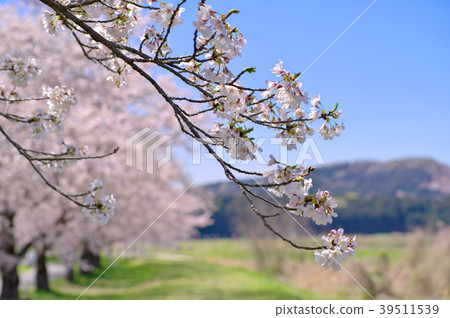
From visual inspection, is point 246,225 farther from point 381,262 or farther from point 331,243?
point 331,243

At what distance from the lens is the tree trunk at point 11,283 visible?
9999 millimetres

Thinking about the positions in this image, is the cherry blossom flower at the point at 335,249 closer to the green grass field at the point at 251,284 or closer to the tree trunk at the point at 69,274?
the green grass field at the point at 251,284

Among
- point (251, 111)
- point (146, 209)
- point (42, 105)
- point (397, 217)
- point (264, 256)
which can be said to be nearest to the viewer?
point (251, 111)

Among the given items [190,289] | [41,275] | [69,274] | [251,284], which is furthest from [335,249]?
[69,274]

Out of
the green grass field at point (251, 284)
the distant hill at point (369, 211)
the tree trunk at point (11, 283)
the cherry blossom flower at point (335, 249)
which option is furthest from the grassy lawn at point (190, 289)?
the cherry blossom flower at point (335, 249)

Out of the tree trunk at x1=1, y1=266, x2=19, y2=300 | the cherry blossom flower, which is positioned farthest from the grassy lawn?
the cherry blossom flower

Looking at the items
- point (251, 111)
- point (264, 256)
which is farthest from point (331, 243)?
point (264, 256)

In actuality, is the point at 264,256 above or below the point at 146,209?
below

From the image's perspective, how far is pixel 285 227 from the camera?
52.9 feet

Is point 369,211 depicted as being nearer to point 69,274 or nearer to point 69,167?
point 69,274

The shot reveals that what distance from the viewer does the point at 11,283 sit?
10133 mm

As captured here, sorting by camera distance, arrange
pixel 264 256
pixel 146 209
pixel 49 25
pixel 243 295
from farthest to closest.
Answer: pixel 264 256 < pixel 146 209 < pixel 243 295 < pixel 49 25

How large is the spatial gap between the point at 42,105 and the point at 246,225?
8368 millimetres

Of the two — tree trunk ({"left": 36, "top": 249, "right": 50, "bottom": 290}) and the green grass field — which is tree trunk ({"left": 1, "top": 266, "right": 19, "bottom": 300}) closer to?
the green grass field
